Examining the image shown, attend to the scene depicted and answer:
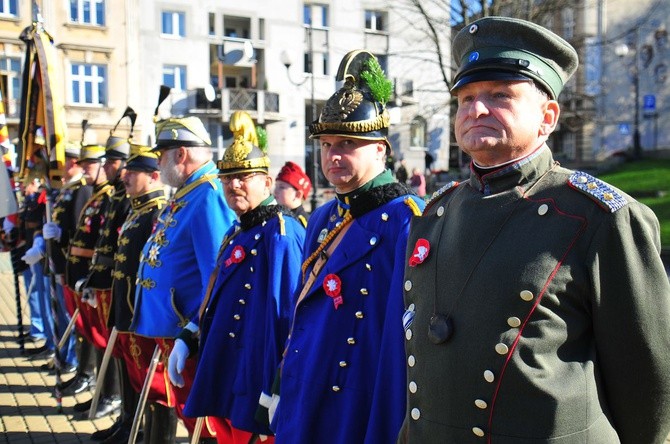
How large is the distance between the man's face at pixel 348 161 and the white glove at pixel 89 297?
143 inches

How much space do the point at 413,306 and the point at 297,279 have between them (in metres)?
1.49

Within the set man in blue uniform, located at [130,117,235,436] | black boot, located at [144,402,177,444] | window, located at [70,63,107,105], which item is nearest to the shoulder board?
man in blue uniform, located at [130,117,235,436]

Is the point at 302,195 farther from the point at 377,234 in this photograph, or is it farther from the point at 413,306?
the point at 413,306

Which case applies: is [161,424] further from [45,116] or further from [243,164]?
[45,116]

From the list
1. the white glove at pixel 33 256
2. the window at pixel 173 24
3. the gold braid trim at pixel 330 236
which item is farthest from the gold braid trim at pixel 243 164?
the window at pixel 173 24

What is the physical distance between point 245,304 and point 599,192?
7.63 feet

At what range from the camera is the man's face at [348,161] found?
2.96 meters

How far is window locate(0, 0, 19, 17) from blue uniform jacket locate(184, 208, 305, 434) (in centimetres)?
2724

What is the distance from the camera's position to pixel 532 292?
5.98 ft

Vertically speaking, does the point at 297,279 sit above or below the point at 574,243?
below

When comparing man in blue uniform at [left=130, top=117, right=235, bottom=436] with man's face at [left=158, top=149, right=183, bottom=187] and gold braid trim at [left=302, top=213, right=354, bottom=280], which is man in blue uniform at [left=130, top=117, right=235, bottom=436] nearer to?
man's face at [left=158, top=149, right=183, bottom=187]

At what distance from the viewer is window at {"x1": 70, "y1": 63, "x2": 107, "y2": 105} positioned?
28391 millimetres

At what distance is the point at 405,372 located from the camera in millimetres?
2492

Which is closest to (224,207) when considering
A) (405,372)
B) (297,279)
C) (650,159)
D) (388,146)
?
(297,279)
